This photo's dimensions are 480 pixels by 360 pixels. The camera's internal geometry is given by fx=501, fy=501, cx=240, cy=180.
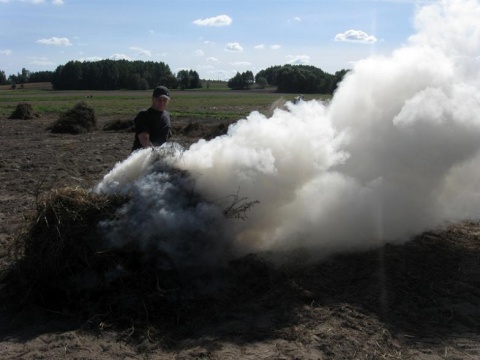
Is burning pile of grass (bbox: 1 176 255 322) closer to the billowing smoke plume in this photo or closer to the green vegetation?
the billowing smoke plume

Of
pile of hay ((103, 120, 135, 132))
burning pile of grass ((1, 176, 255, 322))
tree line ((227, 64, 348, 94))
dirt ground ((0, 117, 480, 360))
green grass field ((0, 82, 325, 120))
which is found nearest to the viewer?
dirt ground ((0, 117, 480, 360))

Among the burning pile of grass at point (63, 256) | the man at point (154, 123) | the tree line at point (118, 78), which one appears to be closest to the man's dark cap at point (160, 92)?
the man at point (154, 123)

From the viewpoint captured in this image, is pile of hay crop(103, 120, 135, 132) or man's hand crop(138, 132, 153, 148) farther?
pile of hay crop(103, 120, 135, 132)

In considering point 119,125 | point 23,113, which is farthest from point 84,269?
point 23,113

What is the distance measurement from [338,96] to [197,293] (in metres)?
3.32

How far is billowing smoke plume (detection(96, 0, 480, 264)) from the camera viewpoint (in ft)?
19.2

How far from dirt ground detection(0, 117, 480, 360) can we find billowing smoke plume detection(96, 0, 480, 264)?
0.46 meters

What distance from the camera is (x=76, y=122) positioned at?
70.7 ft

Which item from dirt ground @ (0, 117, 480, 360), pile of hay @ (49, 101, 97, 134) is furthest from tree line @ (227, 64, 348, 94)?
dirt ground @ (0, 117, 480, 360)

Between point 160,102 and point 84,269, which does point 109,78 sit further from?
point 84,269

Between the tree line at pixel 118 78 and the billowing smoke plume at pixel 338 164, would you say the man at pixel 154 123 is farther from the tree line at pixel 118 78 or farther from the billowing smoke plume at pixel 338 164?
the tree line at pixel 118 78

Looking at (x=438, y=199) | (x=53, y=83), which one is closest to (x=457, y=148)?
(x=438, y=199)

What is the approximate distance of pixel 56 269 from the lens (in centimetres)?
527

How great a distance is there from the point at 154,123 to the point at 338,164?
259cm
